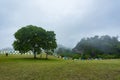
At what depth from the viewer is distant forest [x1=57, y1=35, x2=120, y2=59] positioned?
383 feet

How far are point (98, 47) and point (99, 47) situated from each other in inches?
20.2

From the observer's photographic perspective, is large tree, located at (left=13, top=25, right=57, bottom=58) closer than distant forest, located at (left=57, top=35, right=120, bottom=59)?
Yes

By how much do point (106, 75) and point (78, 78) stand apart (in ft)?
13.0

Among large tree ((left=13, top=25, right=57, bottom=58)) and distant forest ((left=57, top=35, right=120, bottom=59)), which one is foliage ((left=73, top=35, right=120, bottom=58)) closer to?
distant forest ((left=57, top=35, right=120, bottom=59))

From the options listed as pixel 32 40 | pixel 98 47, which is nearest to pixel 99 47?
pixel 98 47

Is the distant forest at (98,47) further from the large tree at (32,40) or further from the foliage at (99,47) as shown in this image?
the large tree at (32,40)

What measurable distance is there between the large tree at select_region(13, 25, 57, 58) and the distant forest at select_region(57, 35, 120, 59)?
108 ft

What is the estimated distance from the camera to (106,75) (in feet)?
105

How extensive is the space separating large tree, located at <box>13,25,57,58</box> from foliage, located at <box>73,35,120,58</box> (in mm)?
33160

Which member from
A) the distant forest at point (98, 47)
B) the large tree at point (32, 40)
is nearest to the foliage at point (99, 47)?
the distant forest at point (98, 47)

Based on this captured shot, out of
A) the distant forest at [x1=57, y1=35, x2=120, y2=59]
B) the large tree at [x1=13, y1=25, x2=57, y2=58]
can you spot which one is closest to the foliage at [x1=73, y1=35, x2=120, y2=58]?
the distant forest at [x1=57, y1=35, x2=120, y2=59]

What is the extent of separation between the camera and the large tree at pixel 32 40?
3110 inches

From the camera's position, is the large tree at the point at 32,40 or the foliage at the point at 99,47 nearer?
the large tree at the point at 32,40

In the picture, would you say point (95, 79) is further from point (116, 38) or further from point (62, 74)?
point (116, 38)
